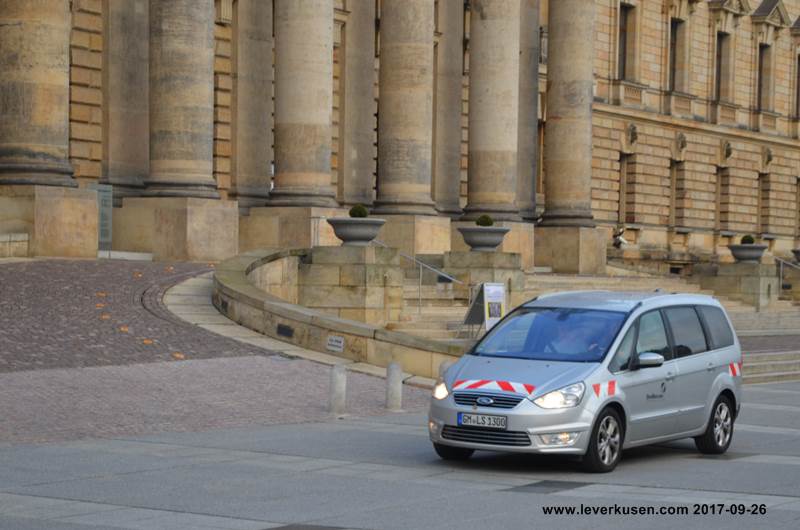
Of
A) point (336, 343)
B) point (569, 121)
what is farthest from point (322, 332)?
point (569, 121)

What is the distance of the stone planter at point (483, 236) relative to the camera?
100 feet

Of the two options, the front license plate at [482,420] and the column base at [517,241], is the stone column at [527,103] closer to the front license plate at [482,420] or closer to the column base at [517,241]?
the column base at [517,241]

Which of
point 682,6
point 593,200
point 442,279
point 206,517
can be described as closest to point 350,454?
point 206,517

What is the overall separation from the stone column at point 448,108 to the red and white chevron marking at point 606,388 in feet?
96.5

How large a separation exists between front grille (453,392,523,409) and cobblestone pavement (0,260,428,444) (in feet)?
12.7

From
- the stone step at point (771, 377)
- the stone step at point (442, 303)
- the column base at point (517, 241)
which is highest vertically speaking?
the column base at point (517, 241)

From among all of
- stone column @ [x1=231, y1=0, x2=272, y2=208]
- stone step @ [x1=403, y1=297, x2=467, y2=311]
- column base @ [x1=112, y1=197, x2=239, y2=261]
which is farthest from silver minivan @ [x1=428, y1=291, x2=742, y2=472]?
stone column @ [x1=231, y1=0, x2=272, y2=208]

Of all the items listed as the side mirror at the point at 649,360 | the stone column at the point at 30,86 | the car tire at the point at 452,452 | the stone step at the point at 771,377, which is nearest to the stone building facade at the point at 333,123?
the stone column at the point at 30,86

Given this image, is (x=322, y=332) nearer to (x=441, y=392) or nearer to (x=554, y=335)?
(x=554, y=335)

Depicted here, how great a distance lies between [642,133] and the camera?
53.6 m

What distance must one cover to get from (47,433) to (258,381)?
474cm

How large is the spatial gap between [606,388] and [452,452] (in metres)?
1.54

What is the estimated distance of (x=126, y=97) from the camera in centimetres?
3303

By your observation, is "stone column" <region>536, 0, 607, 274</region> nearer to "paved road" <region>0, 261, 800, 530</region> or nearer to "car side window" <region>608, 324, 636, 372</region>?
"paved road" <region>0, 261, 800, 530</region>
